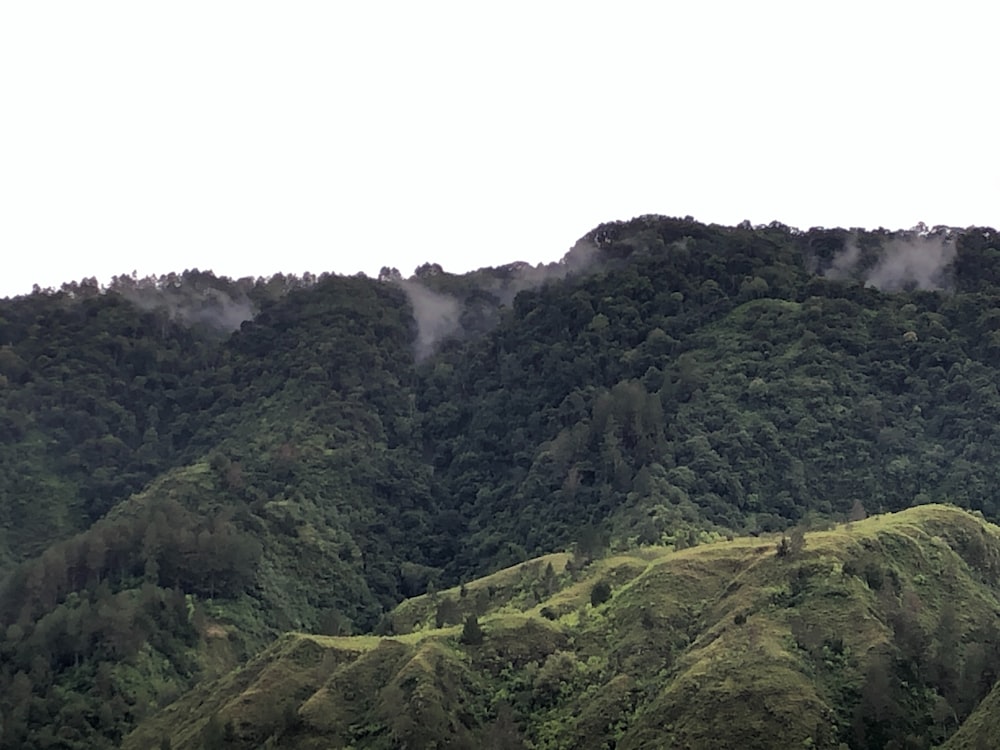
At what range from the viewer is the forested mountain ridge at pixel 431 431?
77.5 m

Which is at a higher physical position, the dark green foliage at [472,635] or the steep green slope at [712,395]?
the steep green slope at [712,395]

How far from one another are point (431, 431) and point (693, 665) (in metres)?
61.3

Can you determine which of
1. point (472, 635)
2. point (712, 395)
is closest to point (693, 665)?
point (472, 635)

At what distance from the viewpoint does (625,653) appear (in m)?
55.2

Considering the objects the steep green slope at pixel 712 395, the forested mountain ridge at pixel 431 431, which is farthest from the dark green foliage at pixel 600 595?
the steep green slope at pixel 712 395

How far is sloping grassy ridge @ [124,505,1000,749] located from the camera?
47.4 metres

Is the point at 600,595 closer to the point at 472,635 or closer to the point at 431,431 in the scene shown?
the point at 472,635

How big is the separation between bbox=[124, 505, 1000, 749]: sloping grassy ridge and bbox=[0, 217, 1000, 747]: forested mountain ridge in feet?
38.4

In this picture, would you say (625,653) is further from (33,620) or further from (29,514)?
(29,514)

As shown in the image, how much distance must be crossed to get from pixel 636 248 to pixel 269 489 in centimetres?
4266

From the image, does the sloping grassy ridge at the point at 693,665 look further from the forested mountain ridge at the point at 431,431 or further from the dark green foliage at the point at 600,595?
the forested mountain ridge at the point at 431,431

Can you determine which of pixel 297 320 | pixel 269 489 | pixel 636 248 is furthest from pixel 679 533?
pixel 297 320

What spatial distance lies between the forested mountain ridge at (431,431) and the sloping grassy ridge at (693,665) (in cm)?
1170

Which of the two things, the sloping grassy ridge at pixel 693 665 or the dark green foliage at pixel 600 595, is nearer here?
the sloping grassy ridge at pixel 693 665
